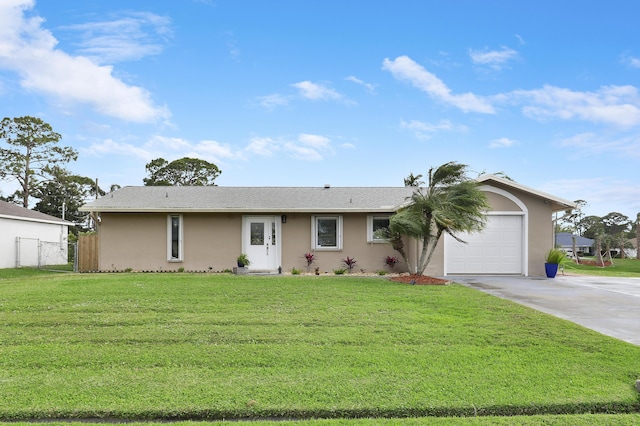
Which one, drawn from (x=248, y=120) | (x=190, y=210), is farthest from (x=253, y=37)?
(x=190, y=210)

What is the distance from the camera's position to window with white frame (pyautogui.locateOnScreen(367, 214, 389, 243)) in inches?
631

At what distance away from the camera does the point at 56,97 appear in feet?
65.3

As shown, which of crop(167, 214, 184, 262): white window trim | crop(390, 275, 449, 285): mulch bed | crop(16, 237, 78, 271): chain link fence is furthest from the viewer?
crop(16, 237, 78, 271): chain link fence

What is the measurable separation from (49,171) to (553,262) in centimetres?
3706

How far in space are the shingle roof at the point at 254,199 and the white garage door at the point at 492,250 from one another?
→ 108 inches

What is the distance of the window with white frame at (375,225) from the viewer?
16016mm

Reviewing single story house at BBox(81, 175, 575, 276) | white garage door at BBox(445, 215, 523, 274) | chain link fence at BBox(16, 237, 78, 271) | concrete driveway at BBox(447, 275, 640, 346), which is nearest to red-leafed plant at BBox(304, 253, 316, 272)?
single story house at BBox(81, 175, 575, 276)

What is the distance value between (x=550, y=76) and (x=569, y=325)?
1401 centimetres

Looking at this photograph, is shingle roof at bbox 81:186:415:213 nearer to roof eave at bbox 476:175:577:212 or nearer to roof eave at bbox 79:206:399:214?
roof eave at bbox 79:206:399:214

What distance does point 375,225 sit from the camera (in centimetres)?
1617

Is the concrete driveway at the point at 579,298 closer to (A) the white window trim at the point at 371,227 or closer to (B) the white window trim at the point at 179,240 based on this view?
(A) the white window trim at the point at 371,227

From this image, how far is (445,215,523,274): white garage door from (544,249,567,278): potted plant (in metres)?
0.85

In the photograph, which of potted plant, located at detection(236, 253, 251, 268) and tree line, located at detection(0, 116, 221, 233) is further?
tree line, located at detection(0, 116, 221, 233)

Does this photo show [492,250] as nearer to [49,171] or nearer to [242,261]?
[242,261]
